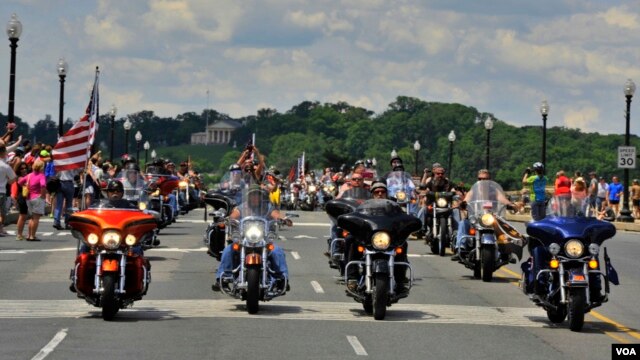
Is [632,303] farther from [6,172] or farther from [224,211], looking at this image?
[6,172]

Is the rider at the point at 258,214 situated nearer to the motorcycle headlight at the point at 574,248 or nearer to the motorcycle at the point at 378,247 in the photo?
the motorcycle at the point at 378,247

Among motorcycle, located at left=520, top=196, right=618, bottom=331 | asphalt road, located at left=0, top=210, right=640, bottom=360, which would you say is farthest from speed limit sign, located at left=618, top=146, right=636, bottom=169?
motorcycle, located at left=520, top=196, right=618, bottom=331

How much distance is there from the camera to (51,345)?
15.0m

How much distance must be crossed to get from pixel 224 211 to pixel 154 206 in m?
13.0

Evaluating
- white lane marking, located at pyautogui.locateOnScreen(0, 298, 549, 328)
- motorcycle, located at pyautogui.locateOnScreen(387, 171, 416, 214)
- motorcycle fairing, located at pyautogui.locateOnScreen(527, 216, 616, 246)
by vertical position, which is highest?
motorcycle, located at pyautogui.locateOnScreen(387, 171, 416, 214)

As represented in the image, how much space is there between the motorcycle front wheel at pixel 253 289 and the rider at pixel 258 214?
1.69 ft

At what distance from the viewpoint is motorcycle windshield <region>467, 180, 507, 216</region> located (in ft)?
A: 81.8

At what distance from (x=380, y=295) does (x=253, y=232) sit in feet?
5.95

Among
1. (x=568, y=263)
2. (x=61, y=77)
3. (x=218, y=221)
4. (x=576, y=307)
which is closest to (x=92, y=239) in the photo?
(x=218, y=221)

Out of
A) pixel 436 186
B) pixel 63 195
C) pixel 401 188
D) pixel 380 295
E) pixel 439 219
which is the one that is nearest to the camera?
pixel 380 295

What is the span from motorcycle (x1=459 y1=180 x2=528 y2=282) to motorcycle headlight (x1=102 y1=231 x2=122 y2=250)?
28.7 ft

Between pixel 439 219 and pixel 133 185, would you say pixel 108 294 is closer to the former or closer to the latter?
pixel 133 185

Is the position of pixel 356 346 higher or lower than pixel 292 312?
lower

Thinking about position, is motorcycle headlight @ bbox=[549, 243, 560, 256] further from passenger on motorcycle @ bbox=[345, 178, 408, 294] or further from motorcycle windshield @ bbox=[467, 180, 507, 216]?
motorcycle windshield @ bbox=[467, 180, 507, 216]
